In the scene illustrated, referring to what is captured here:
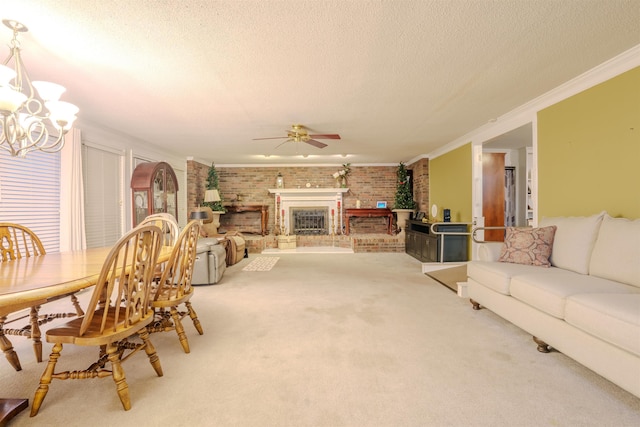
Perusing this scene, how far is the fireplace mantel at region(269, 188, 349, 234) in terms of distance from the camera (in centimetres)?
780

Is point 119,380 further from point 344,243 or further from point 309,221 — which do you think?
point 309,221

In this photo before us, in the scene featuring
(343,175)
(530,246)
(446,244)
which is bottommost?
(446,244)

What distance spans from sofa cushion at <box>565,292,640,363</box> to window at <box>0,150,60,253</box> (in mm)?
4888

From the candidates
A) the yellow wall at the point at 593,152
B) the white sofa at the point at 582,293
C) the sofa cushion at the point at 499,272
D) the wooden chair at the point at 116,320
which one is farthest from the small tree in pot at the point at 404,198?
the wooden chair at the point at 116,320

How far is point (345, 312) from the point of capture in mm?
2785

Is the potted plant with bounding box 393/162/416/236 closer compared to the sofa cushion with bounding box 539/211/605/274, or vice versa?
the sofa cushion with bounding box 539/211/605/274

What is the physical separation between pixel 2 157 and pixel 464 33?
14.1 feet

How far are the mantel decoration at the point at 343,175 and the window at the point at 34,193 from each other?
5.67 meters

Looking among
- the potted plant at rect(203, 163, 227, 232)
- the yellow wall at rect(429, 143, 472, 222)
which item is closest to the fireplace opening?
the potted plant at rect(203, 163, 227, 232)

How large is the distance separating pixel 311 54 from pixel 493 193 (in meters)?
4.80

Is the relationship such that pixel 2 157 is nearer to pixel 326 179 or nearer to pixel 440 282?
pixel 440 282

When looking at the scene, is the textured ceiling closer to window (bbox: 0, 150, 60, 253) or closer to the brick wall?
window (bbox: 0, 150, 60, 253)

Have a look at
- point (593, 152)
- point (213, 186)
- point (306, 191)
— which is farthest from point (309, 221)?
point (593, 152)

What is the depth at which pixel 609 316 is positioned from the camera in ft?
4.98
